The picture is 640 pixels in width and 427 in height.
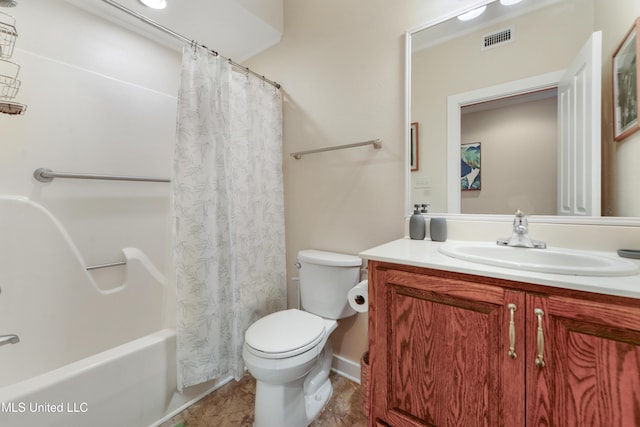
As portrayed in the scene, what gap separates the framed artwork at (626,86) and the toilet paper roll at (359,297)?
1.08 meters

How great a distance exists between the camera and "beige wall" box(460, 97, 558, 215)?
3.55 ft

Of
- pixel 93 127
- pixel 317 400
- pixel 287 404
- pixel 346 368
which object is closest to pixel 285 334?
pixel 287 404

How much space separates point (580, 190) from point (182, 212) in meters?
1.72

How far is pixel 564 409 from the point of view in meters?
0.67

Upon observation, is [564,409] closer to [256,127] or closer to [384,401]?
[384,401]

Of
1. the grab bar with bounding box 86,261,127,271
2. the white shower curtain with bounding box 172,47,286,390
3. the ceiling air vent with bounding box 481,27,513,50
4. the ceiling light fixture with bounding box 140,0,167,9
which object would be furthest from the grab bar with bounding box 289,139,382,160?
the grab bar with bounding box 86,261,127,271

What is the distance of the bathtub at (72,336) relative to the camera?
959 mm

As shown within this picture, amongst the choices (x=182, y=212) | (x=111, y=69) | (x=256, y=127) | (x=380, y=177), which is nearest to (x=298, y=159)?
(x=256, y=127)

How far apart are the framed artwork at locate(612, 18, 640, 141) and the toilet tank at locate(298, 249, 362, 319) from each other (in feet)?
3.81

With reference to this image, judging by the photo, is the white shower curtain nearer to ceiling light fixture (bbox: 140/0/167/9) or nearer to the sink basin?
ceiling light fixture (bbox: 140/0/167/9)

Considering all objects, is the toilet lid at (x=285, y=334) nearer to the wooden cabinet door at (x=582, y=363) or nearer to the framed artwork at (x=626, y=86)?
the wooden cabinet door at (x=582, y=363)

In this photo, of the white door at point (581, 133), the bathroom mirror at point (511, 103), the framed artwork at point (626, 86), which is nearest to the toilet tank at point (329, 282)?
the bathroom mirror at point (511, 103)

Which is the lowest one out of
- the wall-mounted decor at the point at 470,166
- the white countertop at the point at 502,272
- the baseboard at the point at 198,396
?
the baseboard at the point at 198,396

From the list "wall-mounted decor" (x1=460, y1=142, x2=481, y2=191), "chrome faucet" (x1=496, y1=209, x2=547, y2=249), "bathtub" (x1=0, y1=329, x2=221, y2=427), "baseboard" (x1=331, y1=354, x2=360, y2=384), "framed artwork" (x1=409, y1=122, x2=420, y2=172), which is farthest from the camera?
"baseboard" (x1=331, y1=354, x2=360, y2=384)
